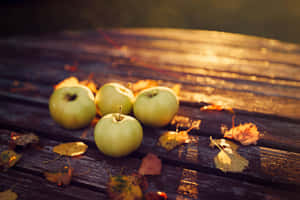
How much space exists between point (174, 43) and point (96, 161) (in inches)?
75.8

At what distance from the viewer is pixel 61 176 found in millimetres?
999

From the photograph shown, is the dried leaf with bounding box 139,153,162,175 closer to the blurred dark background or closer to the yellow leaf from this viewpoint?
the yellow leaf

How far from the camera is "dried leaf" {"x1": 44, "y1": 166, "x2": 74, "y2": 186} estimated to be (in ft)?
3.22

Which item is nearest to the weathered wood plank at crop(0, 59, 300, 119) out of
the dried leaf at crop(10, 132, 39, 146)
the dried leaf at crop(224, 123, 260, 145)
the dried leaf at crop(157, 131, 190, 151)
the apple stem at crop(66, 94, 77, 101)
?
the dried leaf at crop(224, 123, 260, 145)

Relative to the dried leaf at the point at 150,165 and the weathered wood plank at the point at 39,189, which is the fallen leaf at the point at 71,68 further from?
the dried leaf at the point at 150,165

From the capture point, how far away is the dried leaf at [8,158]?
41.7 inches

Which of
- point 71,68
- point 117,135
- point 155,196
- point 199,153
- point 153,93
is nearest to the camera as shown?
point 155,196

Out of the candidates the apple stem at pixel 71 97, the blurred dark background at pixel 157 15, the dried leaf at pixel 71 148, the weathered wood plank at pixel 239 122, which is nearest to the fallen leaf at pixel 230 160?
the weathered wood plank at pixel 239 122

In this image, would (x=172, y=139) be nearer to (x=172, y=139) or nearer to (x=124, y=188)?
(x=172, y=139)

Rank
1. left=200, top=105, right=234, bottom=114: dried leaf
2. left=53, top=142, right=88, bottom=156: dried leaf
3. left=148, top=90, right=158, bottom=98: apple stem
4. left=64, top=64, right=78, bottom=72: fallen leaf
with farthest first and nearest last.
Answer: left=64, top=64, right=78, bottom=72: fallen leaf
left=200, top=105, right=234, bottom=114: dried leaf
left=148, top=90, right=158, bottom=98: apple stem
left=53, top=142, right=88, bottom=156: dried leaf

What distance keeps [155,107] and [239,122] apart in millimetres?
552

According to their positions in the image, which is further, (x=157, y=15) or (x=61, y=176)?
(x=157, y=15)

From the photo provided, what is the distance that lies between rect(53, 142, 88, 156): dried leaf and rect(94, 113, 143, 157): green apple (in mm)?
133

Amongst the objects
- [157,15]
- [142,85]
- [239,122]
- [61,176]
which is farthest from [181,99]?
[157,15]
